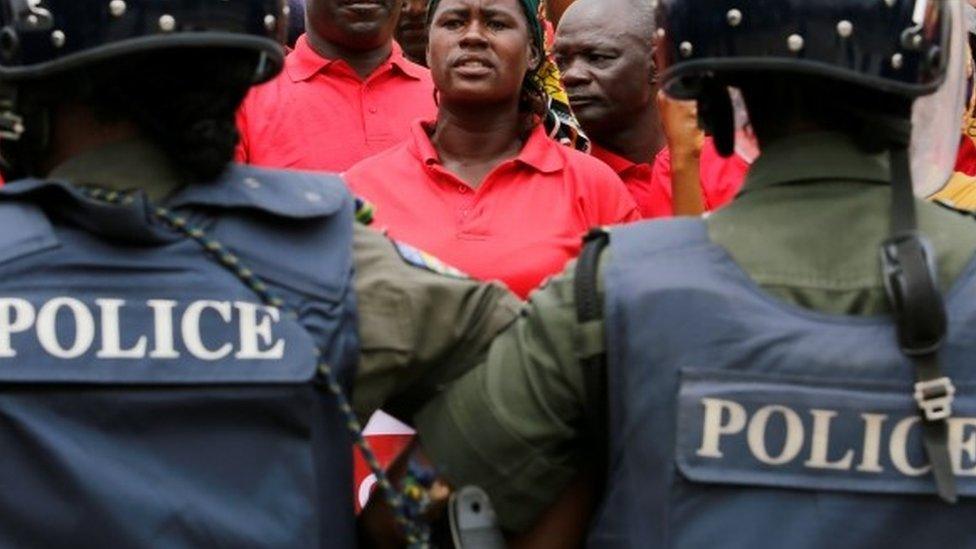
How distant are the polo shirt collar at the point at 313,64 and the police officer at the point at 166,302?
10.1 feet

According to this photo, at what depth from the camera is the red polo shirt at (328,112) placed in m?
6.05

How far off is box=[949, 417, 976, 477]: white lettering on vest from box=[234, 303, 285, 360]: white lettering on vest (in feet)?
3.43

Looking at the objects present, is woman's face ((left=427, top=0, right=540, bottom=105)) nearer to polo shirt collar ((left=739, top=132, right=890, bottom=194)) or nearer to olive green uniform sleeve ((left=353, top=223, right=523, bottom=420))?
olive green uniform sleeve ((left=353, top=223, right=523, bottom=420))

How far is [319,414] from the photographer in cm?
323

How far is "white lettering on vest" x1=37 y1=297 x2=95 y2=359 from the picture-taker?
3.09 metres

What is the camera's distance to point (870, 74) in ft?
10.7

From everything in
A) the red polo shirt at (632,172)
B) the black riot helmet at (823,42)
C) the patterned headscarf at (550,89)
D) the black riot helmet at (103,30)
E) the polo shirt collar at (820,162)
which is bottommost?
the red polo shirt at (632,172)

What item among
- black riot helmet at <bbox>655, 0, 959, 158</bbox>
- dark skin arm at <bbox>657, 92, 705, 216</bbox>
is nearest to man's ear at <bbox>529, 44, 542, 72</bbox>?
dark skin arm at <bbox>657, 92, 705, 216</bbox>

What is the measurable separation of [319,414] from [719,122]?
33.7 inches

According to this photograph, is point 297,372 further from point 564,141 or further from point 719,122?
point 564,141

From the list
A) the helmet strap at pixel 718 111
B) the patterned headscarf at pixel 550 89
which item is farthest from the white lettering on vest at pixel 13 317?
the patterned headscarf at pixel 550 89

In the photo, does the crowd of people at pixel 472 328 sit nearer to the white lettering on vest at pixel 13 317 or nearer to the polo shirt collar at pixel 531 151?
the white lettering on vest at pixel 13 317

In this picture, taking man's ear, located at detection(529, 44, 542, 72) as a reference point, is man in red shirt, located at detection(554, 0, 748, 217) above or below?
below

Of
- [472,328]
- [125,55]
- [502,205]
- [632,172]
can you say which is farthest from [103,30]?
[632,172]
